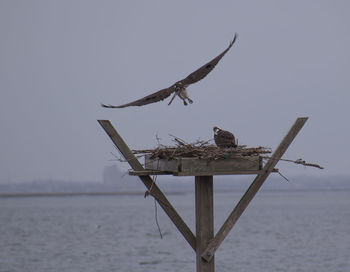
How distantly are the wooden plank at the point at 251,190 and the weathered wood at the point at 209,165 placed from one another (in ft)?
0.66

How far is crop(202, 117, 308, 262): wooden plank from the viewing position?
23.5 ft

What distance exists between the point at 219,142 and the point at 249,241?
30830 millimetres

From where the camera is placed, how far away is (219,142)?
281 inches

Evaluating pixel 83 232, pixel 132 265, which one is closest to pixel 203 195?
pixel 132 265

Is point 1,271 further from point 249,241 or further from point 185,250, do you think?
point 249,241

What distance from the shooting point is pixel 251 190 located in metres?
7.29

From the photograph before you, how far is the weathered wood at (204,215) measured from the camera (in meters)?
7.18

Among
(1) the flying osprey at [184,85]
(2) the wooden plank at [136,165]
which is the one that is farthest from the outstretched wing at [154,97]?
(2) the wooden plank at [136,165]

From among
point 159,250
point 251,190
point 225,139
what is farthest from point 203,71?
point 159,250

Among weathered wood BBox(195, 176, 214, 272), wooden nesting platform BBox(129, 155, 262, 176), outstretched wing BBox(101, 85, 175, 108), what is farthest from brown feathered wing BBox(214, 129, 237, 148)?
outstretched wing BBox(101, 85, 175, 108)

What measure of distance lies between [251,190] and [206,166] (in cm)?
71

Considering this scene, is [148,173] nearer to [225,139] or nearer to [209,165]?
[209,165]

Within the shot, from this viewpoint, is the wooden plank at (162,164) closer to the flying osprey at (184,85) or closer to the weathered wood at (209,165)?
the weathered wood at (209,165)

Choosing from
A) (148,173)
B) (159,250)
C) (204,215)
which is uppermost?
(148,173)
